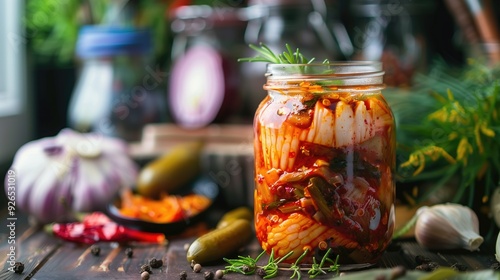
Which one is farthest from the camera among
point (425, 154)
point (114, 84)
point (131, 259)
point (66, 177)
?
point (114, 84)

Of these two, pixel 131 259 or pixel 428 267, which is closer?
pixel 428 267

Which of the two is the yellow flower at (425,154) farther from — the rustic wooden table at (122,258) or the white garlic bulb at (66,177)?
the white garlic bulb at (66,177)

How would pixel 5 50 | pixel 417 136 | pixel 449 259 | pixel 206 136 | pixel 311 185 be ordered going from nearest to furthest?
pixel 311 185 → pixel 449 259 → pixel 417 136 → pixel 206 136 → pixel 5 50

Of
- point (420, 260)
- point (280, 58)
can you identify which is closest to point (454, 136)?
point (420, 260)

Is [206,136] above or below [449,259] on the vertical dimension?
above

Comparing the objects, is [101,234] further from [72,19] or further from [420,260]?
[72,19]

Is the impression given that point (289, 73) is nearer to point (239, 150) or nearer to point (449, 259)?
point (449, 259)

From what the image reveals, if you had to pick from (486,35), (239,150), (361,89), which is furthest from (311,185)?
(486,35)
